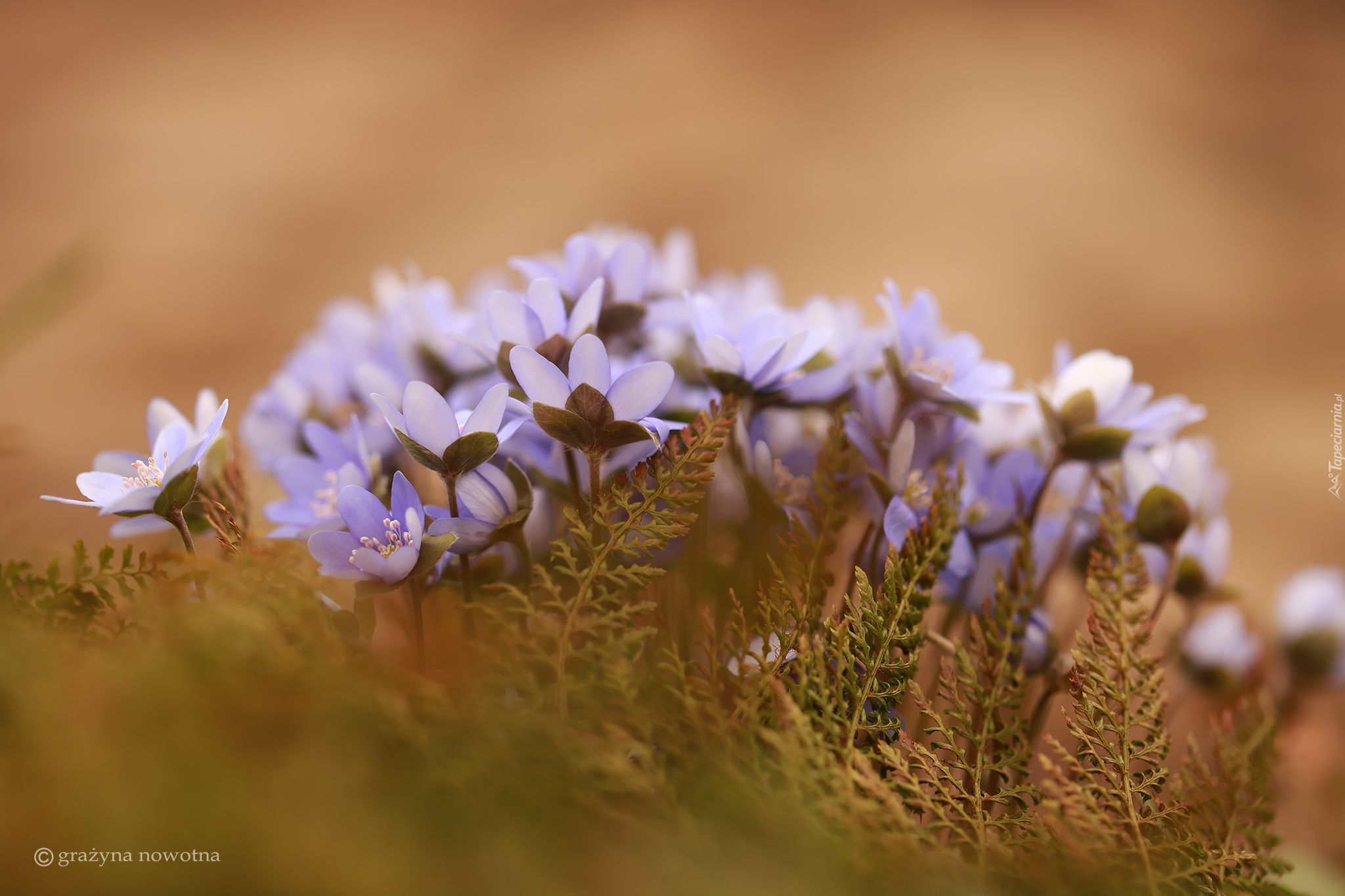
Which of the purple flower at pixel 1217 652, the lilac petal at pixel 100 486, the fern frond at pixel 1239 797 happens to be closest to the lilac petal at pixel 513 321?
the lilac petal at pixel 100 486

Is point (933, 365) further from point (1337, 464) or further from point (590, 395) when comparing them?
point (1337, 464)

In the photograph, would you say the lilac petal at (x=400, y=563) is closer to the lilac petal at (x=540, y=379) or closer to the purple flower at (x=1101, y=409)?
the lilac petal at (x=540, y=379)

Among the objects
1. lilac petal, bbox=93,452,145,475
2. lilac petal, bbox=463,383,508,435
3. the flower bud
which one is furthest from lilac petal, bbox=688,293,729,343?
the flower bud

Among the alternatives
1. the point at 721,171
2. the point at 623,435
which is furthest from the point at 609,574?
the point at 721,171

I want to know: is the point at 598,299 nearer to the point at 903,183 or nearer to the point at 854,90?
the point at 903,183

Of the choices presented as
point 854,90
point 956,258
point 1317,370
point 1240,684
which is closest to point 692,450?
point 1240,684

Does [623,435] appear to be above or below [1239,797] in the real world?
above

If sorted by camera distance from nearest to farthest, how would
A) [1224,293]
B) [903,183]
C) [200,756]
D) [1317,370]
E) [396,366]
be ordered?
[200,756] → [396,366] → [1317,370] → [1224,293] → [903,183]

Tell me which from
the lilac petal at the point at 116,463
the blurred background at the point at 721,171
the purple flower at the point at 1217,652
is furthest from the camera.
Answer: the blurred background at the point at 721,171
